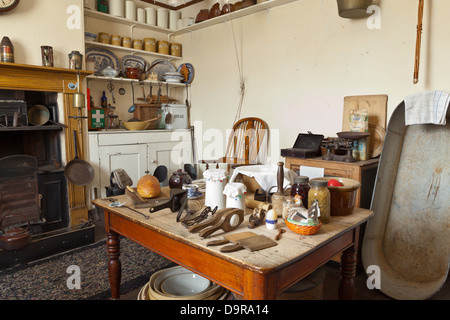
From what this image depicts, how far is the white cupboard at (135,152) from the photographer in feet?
12.0

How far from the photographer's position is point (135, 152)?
399 cm

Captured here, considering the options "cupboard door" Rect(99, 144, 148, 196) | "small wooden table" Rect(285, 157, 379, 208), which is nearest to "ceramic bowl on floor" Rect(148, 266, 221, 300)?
"small wooden table" Rect(285, 157, 379, 208)

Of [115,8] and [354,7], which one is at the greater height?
[115,8]

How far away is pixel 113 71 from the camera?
3.91 metres

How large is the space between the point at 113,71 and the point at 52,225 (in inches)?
73.8

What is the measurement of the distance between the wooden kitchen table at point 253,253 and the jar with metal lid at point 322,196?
0.05 meters

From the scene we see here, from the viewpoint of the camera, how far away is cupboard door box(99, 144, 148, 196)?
3705 millimetres

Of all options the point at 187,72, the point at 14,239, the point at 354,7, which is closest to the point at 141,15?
the point at 187,72

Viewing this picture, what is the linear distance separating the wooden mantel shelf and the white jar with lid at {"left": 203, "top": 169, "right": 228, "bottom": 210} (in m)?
2.41

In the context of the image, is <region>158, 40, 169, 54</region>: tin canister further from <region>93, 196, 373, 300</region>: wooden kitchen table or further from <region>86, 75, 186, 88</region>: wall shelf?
<region>93, 196, 373, 300</region>: wooden kitchen table

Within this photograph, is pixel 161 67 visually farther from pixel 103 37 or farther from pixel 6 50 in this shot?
pixel 6 50

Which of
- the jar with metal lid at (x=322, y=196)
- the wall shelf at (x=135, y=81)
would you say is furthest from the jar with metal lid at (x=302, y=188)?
the wall shelf at (x=135, y=81)

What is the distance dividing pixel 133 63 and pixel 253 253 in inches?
152
